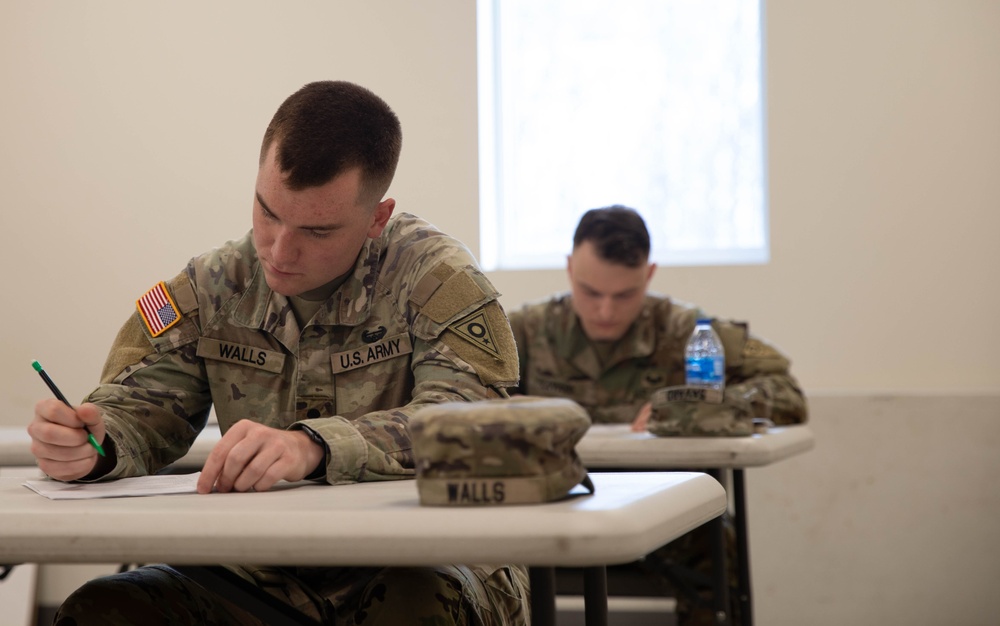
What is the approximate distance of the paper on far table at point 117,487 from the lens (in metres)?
1.24

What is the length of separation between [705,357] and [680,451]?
2.87ft

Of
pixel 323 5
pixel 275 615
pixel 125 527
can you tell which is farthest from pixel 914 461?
pixel 125 527

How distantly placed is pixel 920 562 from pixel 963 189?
1.34 m

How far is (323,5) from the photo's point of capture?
4.17m

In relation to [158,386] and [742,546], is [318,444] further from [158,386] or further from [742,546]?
[742,546]

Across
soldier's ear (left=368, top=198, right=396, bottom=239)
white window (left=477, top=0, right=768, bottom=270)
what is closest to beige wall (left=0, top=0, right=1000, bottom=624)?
white window (left=477, top=0, right=768, bottom=270)

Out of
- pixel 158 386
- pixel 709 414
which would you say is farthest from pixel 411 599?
pixel 709 414

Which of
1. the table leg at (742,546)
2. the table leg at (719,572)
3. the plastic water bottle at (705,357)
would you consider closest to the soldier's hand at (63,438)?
the table leg at (719,572)

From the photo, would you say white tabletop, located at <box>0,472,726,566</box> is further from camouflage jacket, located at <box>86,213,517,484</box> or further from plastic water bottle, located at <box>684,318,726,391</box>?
plastic water bottle, located at <box>684,318,726,391</box>

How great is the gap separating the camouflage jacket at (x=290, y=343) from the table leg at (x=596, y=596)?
428 mm

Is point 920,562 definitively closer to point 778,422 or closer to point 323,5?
point 778,422

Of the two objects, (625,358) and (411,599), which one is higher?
(625,358)

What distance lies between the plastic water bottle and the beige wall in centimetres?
84

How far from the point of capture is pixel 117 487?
1334 mm
